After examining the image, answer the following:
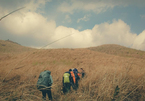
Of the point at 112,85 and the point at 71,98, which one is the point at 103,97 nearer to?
the point at 112,85

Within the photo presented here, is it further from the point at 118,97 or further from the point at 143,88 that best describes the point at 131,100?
the point at 143,88

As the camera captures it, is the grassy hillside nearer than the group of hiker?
Yes

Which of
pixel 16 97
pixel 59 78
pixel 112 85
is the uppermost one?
pixel 16 97

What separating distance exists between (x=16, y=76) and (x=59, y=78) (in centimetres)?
327

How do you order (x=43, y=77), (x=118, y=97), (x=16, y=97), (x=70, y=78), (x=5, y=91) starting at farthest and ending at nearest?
(x=70, y=78), (x=43, y=77), (x=118, y=97), (x=5, y=91), (x=16, y=97)

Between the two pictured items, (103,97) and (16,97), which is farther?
(103,97)

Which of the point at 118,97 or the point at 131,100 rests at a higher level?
the point at 118,97

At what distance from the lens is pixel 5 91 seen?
1.12 meters

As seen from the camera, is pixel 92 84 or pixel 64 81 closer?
pixel 92 84

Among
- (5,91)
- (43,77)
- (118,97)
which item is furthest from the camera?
(43,77)

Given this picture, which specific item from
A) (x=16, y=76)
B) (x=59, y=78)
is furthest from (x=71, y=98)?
(x=16, y=76)

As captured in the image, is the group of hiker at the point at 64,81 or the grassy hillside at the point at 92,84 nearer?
the grassy hillside at the point at 92,84

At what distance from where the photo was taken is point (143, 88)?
6.62 feet

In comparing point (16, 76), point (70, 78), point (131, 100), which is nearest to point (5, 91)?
point (131, 100)
